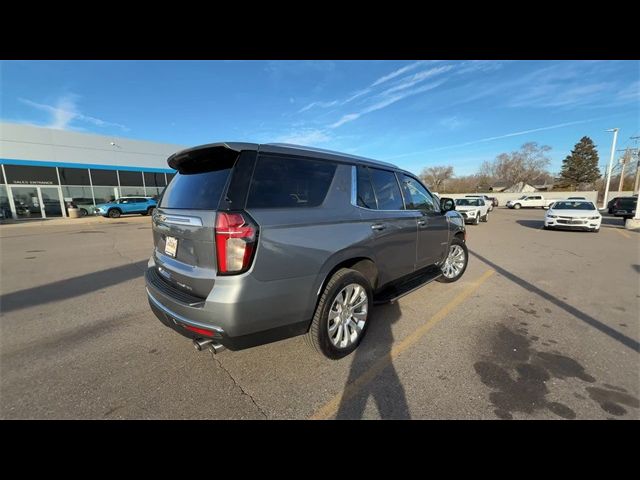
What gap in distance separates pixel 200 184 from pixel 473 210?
1684 cm

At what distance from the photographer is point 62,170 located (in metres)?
22.7

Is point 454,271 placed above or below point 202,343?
below

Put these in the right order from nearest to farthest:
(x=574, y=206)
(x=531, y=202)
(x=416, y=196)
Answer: (x=416, y=196), (x=574, y=206), (x=531, y=202)

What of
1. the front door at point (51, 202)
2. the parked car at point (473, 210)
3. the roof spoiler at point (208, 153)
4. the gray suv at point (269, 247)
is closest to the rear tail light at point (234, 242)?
the gray suv at point (269, 247)

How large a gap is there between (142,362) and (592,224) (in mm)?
16382

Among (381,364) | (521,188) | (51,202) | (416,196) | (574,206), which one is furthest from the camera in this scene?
(521,188)

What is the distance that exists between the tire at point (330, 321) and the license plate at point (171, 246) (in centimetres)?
138

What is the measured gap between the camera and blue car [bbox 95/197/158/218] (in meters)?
21.8

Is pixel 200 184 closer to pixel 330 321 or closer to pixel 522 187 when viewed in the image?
pixel 330 321

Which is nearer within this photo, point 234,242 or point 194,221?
point 234,242

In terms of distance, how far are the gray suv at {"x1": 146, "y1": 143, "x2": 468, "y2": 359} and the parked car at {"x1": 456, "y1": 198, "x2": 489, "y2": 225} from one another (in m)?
13.8

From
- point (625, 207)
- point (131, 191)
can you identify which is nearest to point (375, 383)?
point (625, 207)

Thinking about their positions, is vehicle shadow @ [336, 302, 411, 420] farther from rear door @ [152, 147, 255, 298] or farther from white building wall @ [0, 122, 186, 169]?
white building wall @ [0, 122, 186, 169]

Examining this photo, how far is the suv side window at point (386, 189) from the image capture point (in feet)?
11.2
